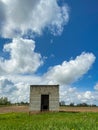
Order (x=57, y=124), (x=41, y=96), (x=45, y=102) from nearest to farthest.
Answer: (x=57, y=124) → (x=41, y=96) → (x=45, y=102)

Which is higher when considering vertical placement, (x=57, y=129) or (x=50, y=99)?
(x=50, y=99)

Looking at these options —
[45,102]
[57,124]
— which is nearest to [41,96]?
[45,102]

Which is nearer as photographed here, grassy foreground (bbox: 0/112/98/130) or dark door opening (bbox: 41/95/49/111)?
grassy foreground (bbox: 0/112/98/130)

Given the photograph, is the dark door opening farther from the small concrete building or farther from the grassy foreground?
the grassy foreground

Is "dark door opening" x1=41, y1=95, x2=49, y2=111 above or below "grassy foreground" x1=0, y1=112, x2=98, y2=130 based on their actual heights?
above

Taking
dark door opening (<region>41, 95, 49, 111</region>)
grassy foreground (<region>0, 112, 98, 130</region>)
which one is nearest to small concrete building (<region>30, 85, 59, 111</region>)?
dark door opening (<region>41, 95, 49, 111</region>)

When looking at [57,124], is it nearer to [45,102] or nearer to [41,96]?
[41,96]

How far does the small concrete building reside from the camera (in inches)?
2007

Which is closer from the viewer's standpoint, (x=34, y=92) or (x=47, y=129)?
(x=47, y=129)

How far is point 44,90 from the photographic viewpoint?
2026 inches

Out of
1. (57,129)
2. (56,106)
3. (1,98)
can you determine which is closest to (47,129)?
(57,129)

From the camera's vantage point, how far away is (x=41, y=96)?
5172 cm

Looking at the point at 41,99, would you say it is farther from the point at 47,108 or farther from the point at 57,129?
the point at 57,129

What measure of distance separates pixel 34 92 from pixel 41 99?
1584mm
